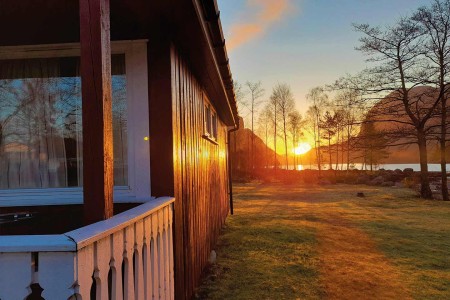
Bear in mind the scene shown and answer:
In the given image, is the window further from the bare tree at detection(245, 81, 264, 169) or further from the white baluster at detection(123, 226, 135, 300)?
the bare tree at detection(245, 81, 264, 169)

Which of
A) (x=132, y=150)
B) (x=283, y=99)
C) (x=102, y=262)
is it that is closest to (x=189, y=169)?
(x=132, y=150)

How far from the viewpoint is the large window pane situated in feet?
9.73

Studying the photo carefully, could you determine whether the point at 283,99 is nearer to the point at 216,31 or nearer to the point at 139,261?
the point at 216,31

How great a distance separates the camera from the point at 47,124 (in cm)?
300

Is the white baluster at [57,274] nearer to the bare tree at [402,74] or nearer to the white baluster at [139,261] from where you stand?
the white baluster at [139,261]

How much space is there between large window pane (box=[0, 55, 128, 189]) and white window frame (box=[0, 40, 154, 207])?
0.06 metres

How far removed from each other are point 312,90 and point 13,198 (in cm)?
3872

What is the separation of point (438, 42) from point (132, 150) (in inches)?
648

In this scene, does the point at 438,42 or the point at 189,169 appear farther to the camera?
the point at 438,42

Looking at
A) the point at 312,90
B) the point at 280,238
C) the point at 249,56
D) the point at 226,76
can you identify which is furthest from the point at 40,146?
the point at 312,90

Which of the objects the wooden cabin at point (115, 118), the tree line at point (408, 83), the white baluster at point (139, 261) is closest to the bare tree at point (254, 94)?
the tree line at point (408, 83)

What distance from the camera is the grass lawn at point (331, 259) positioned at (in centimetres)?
397

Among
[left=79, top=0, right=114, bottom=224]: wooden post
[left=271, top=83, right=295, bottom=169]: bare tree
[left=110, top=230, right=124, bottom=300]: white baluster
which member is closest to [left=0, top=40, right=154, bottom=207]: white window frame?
[left=79, top=0, right=114, bottom=224]: wooden post

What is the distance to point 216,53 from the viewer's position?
159 inches
